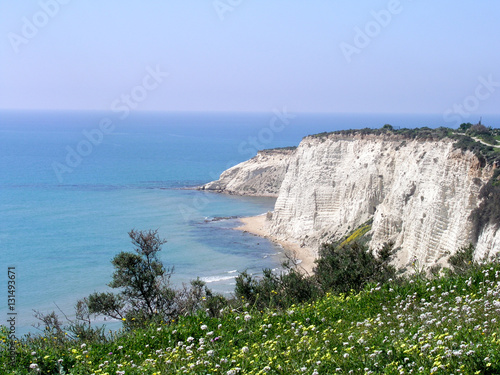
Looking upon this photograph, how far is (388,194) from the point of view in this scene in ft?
130

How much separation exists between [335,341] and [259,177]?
74.9 meters

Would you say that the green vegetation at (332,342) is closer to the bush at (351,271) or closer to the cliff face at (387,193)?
the bush at (351,271)

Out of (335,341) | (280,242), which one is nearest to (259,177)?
(280,242)

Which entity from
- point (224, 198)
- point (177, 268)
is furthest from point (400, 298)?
point (224, 198)

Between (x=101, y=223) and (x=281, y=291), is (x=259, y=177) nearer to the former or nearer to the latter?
(x=101, y=223)

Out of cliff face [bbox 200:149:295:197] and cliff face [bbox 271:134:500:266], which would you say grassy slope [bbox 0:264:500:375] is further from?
cliff face [bbox 200:149:295:197]

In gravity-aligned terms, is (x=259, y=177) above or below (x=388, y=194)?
above

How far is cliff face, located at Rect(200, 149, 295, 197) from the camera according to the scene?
264 ft

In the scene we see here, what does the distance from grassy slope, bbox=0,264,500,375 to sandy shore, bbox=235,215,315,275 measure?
29.4m

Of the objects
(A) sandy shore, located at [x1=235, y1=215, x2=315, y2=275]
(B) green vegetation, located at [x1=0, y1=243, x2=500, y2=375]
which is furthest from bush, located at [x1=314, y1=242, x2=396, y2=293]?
(A) sandy shore, located at [x1=235, y1=215, x2=315, y2=275]

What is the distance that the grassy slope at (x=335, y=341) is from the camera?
6.39m

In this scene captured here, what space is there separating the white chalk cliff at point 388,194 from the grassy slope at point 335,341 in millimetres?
11624

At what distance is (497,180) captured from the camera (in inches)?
946

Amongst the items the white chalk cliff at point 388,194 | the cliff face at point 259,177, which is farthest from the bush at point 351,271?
the cliff face at point 259,177
